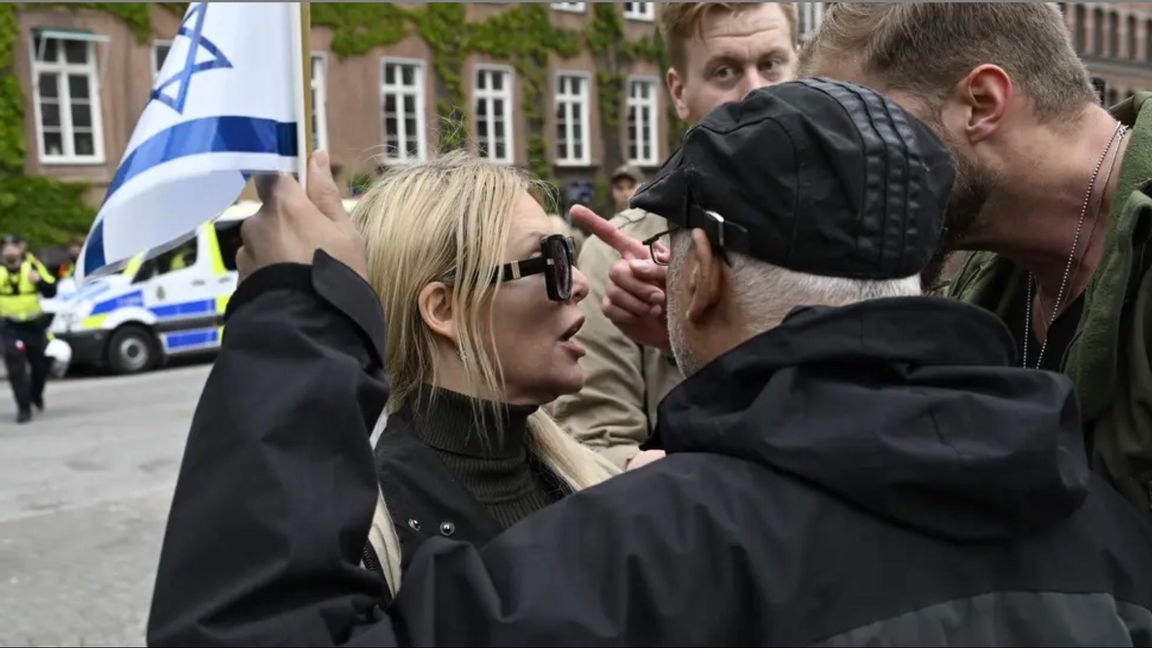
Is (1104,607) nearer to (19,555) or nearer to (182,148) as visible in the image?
(182,148)

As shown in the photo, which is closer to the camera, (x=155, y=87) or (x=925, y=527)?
(x=925, y=527)

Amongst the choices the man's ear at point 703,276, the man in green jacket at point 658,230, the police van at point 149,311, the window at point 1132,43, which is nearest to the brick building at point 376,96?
the police van at point 149,311

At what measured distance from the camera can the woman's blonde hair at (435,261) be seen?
1.92m

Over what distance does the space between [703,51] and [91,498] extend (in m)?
5.71

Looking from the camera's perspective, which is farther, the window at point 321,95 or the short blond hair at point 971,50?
the window at point 321,95

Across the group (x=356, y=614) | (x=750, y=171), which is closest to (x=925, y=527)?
(x=750, y=171)

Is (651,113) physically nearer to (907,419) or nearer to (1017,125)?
(1017,125)

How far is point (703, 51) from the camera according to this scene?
3.06m

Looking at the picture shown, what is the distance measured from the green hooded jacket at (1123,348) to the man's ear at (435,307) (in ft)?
3.23

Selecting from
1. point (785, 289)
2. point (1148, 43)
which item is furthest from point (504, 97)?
point (1148, 43)

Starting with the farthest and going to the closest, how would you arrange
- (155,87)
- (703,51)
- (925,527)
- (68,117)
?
1. (68,117)
2. (703,51)
3. (155,87)
4. (925,527)

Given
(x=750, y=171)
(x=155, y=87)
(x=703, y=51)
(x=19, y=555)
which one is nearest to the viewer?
(x=750, y=171)

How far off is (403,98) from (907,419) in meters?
22.9

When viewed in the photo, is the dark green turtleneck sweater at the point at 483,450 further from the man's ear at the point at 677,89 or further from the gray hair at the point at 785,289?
the man's ear at the point at 677,89
